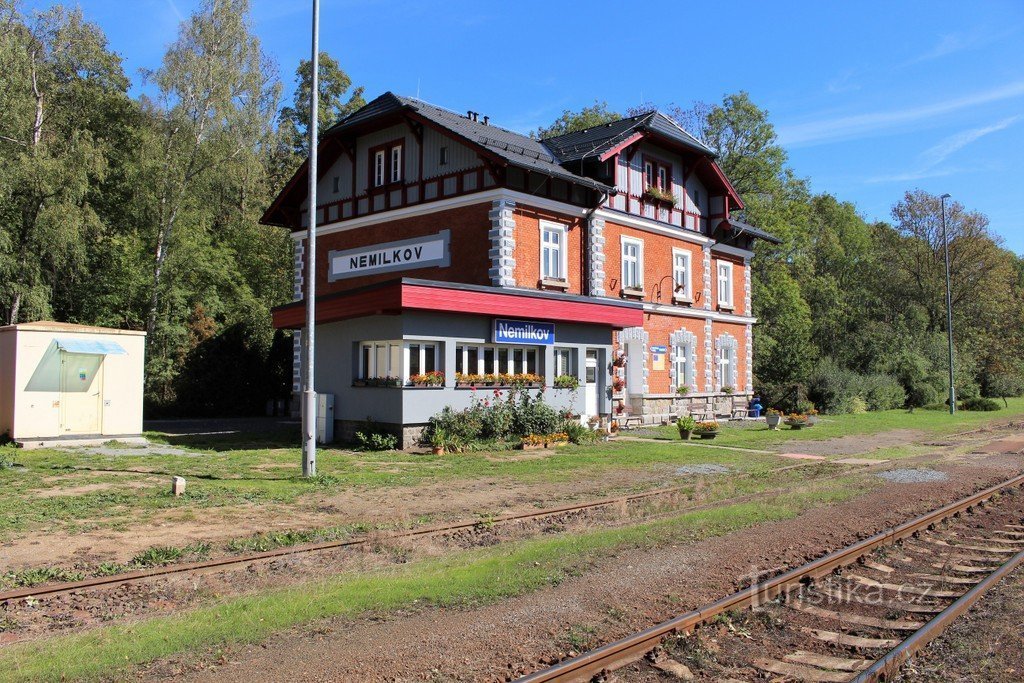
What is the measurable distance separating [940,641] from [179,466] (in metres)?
13.0

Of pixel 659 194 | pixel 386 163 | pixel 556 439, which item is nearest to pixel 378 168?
pixel 386 163

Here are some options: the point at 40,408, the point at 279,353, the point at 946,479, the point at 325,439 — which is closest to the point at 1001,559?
the point at 946,479

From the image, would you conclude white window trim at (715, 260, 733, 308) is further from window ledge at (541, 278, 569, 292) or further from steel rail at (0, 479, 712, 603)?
steel rail at (0, 479, 712, 603)

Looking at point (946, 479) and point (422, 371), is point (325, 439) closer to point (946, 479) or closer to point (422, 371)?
point (422, 371)

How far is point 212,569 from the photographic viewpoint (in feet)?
24.7

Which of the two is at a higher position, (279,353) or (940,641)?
(279,353)

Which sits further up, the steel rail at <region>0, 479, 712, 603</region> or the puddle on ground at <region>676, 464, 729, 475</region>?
the puddle on ground at <region>676, 464, 729, 475</region>

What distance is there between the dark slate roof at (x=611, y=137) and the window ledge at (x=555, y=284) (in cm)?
445

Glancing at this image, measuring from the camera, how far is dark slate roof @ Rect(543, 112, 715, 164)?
2662cm

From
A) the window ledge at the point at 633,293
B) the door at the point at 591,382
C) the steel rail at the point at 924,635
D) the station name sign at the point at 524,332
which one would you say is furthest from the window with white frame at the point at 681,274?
the steel rail at the point at 924,635

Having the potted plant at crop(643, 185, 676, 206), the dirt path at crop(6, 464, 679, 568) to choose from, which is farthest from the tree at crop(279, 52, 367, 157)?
the dirt path at crop(6, 464, 679, 568)

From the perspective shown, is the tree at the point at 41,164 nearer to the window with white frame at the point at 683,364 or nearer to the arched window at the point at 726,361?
the window with white frame at the point at 683,364

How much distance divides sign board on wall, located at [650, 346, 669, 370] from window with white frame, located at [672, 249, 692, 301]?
7.62 ft

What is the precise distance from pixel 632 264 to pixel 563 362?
23.6 ft
